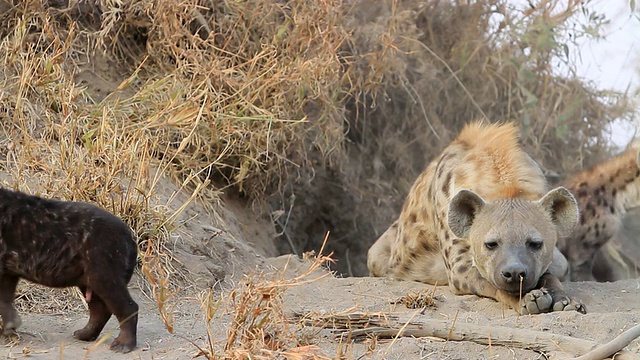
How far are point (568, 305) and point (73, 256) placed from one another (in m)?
2.23

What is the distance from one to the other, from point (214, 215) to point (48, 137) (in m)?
1.07

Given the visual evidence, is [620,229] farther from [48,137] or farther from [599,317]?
[48,137]

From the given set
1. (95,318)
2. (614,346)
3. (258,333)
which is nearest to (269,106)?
(95,318)

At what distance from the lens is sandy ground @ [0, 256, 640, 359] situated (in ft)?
11.2

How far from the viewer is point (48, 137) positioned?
5164mm

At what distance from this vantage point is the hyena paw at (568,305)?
430 cm

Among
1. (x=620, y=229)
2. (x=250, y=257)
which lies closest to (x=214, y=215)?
(x=250, y=257)

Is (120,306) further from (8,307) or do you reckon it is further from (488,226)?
(488,226)

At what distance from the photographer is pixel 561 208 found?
4.61 m

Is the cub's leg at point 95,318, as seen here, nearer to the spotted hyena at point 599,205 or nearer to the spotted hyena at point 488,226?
the spotted hyena at point 488,226

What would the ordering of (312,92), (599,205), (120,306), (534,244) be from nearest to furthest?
1. (120,306)
2. (534,244)
3. (599,205)
4. (312,92)

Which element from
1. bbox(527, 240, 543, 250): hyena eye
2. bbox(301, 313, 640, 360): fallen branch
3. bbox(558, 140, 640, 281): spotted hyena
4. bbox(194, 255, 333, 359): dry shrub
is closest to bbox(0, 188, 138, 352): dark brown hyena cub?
bbox(194, 255, 333, 359): dry shrub

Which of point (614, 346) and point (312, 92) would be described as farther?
point (312, 92)

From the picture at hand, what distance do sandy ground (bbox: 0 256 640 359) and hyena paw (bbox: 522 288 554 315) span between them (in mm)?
94
